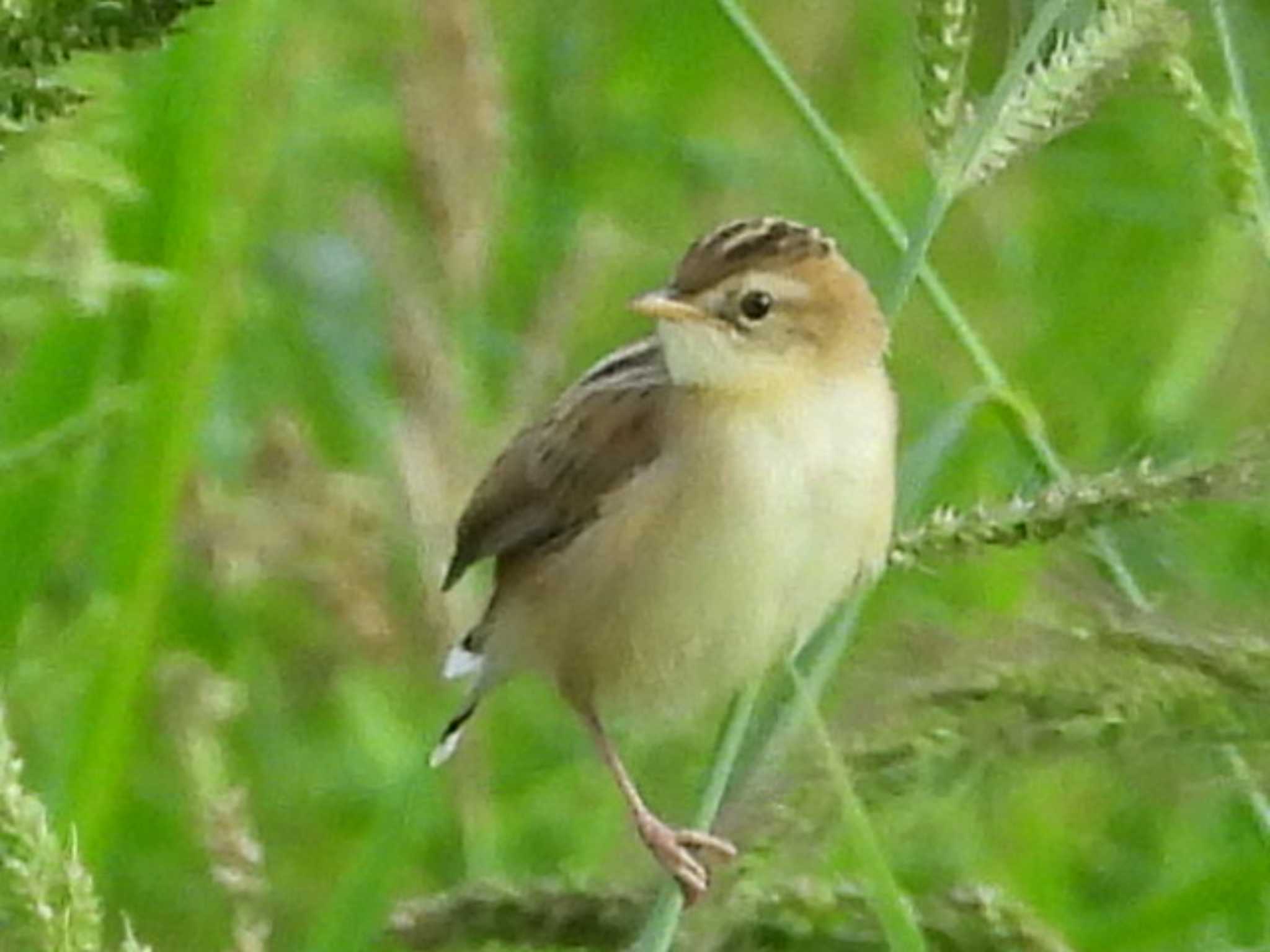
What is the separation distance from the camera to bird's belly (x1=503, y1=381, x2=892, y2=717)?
261 centimetres

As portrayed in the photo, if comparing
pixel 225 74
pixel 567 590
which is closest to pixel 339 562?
pixel 567 590

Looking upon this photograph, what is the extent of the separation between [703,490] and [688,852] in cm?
59

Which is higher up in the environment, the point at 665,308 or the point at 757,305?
the point at 665,308

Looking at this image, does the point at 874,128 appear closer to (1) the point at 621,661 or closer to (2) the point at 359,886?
(1) the point at 621,661

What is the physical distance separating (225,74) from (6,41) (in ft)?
4.28

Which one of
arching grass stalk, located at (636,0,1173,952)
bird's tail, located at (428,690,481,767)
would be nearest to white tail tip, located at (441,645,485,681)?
bird's tail, located at (428,690,481,767)

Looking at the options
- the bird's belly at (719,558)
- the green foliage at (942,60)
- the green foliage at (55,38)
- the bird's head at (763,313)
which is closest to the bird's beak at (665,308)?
the bird's head at (763,313)

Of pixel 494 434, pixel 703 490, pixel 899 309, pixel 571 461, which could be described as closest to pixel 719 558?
pixel 703 490

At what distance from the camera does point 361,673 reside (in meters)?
3.87

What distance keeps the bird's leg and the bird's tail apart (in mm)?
134

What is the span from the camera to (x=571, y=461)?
2828 mm

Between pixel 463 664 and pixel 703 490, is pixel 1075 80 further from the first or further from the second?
pixel 463 664

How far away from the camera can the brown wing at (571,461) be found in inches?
109

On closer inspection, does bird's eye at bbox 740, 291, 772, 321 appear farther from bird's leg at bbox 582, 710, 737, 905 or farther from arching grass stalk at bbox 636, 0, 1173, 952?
bird's leg at bbox 582, 710, 737, 905
